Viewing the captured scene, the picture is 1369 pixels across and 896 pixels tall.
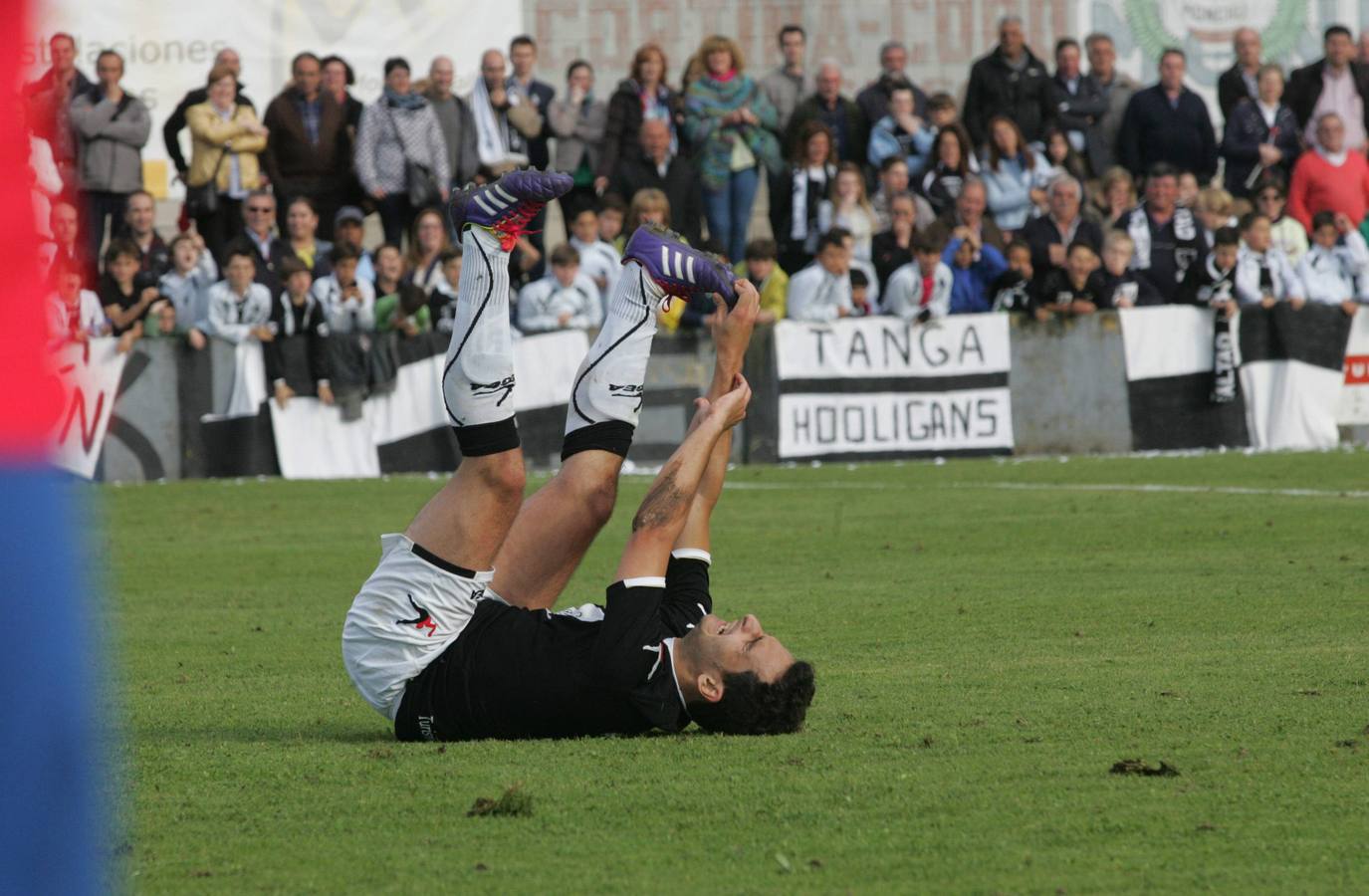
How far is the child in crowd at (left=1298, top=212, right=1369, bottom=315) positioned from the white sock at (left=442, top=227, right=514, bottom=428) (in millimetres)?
12802

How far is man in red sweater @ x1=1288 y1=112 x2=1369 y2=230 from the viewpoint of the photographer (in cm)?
1936

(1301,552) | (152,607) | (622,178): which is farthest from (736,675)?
(622,178)

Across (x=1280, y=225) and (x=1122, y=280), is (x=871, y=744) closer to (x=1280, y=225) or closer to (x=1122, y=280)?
(x=1122, y=280)

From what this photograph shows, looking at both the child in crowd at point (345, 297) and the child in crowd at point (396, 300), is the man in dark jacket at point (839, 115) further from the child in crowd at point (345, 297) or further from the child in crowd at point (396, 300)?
the child in crowd at point (345, 297)

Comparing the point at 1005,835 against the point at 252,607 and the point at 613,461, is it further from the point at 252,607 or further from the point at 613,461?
the point at 252,607

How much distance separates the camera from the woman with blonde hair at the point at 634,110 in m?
18.7

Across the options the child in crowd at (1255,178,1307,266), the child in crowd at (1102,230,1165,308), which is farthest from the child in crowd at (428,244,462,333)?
the child in crowd at (1255,178,1307,266)

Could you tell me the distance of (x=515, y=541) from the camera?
6.45m

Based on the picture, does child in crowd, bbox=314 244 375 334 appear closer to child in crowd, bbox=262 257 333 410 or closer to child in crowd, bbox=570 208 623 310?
child in crowd, bbox=262 257 333 410

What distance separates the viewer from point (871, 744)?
6.00 meters

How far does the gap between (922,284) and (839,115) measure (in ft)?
9.07

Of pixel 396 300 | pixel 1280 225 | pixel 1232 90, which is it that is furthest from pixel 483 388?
pixel 1232 90

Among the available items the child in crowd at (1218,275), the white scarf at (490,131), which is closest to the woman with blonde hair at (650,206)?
the white scarf at (490,131)

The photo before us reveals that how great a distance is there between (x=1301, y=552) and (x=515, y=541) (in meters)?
5.86
